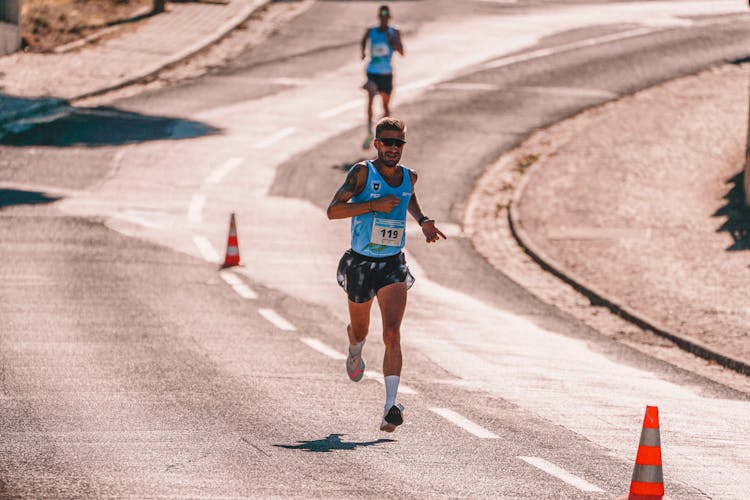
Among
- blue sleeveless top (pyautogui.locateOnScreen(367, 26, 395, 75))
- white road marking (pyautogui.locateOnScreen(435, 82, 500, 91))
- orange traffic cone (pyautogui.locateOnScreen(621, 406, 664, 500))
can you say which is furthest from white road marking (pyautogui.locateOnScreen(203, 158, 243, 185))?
orange traffic cone (pyautogui.locateOnScreen(621, 406, 664, 500))

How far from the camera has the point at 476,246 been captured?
884 inches

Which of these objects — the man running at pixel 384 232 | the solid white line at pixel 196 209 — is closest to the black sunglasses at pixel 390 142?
the man running at pixel 384 232

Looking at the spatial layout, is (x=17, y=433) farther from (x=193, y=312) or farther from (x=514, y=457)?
(x=193, y=312)

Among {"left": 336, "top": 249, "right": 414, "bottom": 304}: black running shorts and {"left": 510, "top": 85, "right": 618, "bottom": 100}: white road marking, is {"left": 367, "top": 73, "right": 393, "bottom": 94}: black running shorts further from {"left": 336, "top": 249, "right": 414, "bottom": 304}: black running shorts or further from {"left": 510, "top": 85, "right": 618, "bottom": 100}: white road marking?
{"left": 336, "top": 249, "right": 414, "bottom": 304}: black running shorts

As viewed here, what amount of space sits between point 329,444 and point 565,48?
2768 cm

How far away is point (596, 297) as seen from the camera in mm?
19688

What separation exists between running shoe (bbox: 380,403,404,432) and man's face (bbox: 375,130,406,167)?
1.91 meters

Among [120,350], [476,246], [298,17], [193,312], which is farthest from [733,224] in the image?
[298,17]

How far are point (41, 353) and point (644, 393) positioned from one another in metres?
5.98

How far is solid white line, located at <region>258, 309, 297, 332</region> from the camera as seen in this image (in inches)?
630

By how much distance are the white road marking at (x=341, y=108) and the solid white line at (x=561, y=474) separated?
65.1 feet

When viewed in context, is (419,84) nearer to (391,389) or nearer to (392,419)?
(391,389)

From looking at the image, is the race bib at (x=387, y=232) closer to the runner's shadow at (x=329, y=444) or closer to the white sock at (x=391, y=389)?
the white sock at (x=391, y=389)

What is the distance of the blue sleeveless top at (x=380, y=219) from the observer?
11.0m
